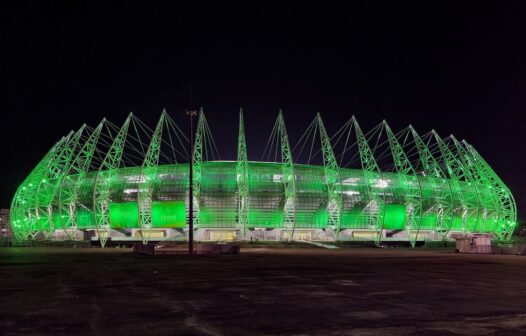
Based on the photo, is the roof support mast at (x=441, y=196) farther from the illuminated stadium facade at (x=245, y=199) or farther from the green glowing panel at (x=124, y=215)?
the green glowing panel at (x=124, y=215)

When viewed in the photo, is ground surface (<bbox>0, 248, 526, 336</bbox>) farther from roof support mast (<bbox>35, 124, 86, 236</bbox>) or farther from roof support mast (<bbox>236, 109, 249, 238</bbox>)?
roof support mast (<bbox>35, 124, 86, 236</bbox>)

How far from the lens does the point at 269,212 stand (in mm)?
84438

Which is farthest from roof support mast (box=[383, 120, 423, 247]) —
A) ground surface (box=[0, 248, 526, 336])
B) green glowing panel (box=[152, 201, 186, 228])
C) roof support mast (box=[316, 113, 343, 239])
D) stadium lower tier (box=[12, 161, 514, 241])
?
ground surface (box=[0, 248, 526, 336])

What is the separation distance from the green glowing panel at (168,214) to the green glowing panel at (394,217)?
35.9 meters

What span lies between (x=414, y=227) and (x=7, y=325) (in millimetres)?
89321

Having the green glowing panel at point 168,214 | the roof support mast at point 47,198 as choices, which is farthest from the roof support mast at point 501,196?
the roof support mast at point 47,198

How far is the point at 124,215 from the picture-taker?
8125 centimetres

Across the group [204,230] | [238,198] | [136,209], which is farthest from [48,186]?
[238,198]

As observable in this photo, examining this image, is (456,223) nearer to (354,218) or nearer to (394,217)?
(394,217)

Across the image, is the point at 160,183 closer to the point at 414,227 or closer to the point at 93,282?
the point at 414,227

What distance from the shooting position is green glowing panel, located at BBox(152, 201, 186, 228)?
8050 centimetres

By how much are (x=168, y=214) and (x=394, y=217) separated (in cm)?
3993

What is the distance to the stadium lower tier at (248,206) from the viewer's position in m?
81.7

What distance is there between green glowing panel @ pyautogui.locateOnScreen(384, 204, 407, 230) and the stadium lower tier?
7.1 inches
